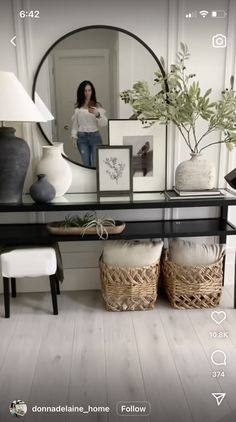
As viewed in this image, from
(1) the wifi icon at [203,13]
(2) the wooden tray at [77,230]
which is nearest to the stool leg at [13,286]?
(2) the wooden tray at [77,230]

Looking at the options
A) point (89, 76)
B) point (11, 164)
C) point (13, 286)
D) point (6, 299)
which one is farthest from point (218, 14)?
point (13, 286)

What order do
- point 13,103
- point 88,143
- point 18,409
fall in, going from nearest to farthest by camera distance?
point 18,409 < point 13,103 < point 88,143

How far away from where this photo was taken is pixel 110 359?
2.97 ft

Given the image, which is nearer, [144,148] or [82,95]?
[82,95]

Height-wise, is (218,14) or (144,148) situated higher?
(218,14)

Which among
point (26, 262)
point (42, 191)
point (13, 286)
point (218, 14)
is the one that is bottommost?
point (13, 286)

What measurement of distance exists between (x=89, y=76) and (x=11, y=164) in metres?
0.34

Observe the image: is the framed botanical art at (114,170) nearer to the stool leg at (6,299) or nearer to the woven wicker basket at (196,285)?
the woven wicker basket at (196,285)

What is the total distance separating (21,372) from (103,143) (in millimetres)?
727

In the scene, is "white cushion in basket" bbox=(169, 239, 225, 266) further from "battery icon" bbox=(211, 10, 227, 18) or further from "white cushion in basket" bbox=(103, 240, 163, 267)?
"battery icon" bbox=(211, 10, 227, 18)

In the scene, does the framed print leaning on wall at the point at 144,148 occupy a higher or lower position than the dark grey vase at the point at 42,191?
higher

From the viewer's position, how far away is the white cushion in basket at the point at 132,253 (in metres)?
1.21

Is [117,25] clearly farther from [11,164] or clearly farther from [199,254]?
[199,254]

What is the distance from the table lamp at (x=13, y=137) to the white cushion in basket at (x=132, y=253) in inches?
13.5
